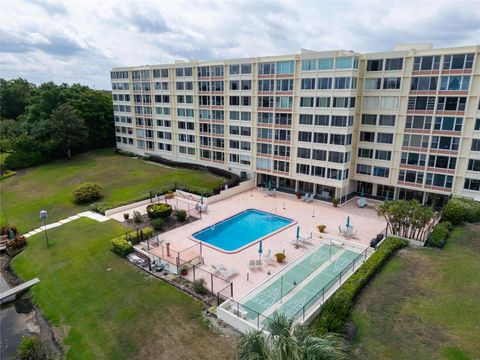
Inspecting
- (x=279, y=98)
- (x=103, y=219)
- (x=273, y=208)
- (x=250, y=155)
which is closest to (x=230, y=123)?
(x=250, y=155)

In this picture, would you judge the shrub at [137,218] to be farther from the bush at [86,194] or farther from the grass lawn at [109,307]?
the bush at [86,194]

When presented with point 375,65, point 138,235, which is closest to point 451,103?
point 375,65

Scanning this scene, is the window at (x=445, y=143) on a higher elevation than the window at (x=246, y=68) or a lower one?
lower

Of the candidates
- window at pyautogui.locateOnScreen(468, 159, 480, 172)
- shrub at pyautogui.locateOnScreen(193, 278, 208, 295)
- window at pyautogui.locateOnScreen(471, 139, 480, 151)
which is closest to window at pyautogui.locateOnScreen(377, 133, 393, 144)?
window at pyautogui.locateOnScreen(471, 139, 480, 151)

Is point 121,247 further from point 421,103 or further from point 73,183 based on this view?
point 421,103

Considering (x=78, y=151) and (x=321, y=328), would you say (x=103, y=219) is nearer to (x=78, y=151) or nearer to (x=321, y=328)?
(x=321, y=328)

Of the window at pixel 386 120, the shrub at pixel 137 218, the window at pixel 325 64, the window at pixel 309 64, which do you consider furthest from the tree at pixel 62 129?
the window at pixel 386 120

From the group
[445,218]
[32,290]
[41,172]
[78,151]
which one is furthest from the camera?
[78,151]
